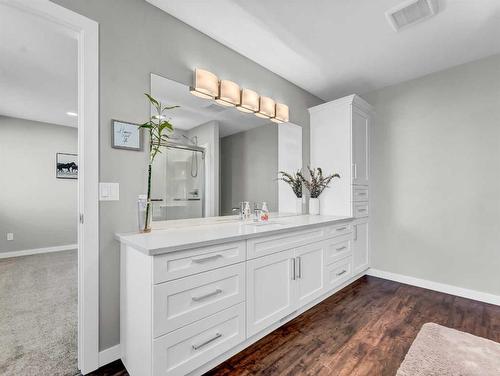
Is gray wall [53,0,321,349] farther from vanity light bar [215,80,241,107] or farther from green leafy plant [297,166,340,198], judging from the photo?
green leafy plant [297,166,340,198]

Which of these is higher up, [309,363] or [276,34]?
[276,34]

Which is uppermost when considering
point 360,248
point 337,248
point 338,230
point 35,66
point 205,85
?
point 35,66

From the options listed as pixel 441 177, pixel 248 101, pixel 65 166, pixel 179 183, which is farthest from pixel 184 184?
pixel 65 166

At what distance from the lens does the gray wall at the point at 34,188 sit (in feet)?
13.9

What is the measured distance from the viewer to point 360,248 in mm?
3082

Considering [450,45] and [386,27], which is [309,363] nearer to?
[386,27]

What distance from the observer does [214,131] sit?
2.30 meters

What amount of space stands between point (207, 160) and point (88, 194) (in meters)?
0.98

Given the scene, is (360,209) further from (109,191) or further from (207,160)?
(109,191)

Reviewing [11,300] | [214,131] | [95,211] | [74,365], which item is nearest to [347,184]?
[214,131]

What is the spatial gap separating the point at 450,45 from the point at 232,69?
2128mm

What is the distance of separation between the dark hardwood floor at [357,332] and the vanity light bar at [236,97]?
202cm

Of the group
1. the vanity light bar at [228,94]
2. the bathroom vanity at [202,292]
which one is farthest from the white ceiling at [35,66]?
the bathroom vanity at [202,292]

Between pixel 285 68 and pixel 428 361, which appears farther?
pixel 285 68
